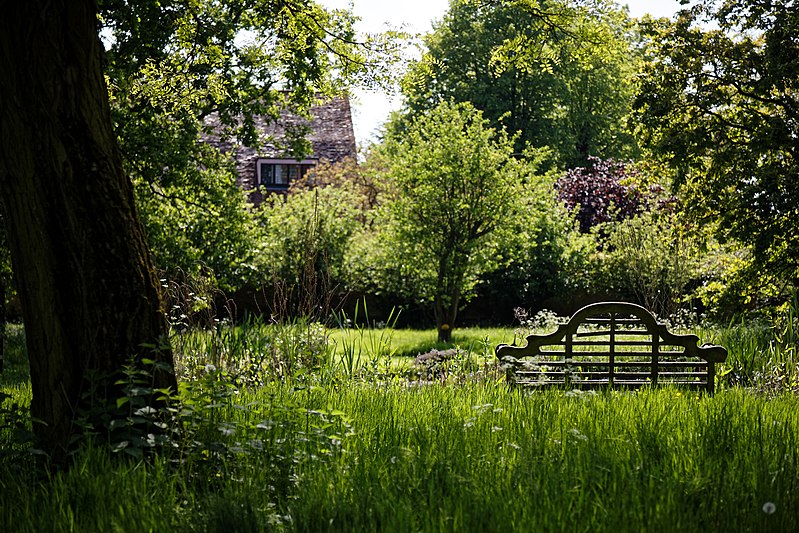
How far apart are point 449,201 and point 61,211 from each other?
12.2m

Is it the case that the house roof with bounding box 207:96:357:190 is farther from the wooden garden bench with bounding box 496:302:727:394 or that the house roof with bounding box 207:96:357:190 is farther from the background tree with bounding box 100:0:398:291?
the wooden garden bench with bounding box 496:302:727:394

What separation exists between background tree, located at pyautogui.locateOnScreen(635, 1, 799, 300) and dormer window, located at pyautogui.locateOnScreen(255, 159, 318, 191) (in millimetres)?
25562

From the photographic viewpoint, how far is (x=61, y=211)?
3848 mm

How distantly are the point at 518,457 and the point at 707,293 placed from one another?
31.6ft

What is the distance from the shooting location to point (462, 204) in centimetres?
1549

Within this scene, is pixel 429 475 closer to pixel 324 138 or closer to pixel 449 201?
pixel 449 201

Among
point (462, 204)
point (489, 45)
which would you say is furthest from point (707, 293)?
point (489, 45)

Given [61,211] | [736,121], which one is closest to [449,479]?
[61,211]

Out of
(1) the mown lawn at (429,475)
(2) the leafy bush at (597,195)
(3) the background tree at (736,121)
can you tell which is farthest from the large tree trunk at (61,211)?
(2) the leafy bush at (597,195)

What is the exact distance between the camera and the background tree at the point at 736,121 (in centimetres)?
1061

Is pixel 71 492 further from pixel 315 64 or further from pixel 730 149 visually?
pixel 730 149

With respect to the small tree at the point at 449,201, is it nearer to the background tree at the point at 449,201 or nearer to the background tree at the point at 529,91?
the background tree at the point at 449,201

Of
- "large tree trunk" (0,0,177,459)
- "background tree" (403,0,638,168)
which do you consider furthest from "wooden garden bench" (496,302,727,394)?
"background tree" (403,0,638,168)

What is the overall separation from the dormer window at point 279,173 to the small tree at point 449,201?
19878 millimetres
